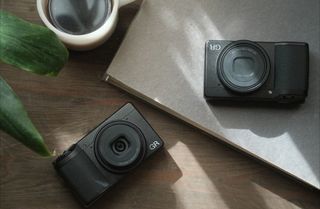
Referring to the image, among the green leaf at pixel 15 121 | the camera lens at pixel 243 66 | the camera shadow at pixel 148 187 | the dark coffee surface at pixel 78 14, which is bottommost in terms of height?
the camera shadow at pixel 148 187

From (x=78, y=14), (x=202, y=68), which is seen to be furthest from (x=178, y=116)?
(x=78, y=14)

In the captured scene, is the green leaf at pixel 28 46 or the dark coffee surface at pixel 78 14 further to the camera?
the dark coffee surface at pixel 78 14

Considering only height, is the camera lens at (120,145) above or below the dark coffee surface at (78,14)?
below

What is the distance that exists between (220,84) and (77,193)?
22 centimetres

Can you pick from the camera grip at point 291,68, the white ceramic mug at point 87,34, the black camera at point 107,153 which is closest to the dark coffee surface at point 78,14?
the white ceramic mug at point 87,34

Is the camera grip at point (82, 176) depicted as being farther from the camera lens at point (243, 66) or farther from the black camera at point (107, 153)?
the camera lens at point (243, 66)

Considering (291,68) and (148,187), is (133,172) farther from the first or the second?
(291,68)

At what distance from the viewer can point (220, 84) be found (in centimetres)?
66

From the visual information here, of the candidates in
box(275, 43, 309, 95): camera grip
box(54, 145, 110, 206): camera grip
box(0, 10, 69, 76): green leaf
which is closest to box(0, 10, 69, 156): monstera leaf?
box(0, 10, 69, 76): green leaf

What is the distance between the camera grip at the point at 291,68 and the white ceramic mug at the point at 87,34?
0.20 m

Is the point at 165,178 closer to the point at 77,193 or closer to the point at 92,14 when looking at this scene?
the point at 77,193

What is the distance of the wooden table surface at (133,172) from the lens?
67 centimetres

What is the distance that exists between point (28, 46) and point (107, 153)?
19cm

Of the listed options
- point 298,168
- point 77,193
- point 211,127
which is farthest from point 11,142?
point 298,168
